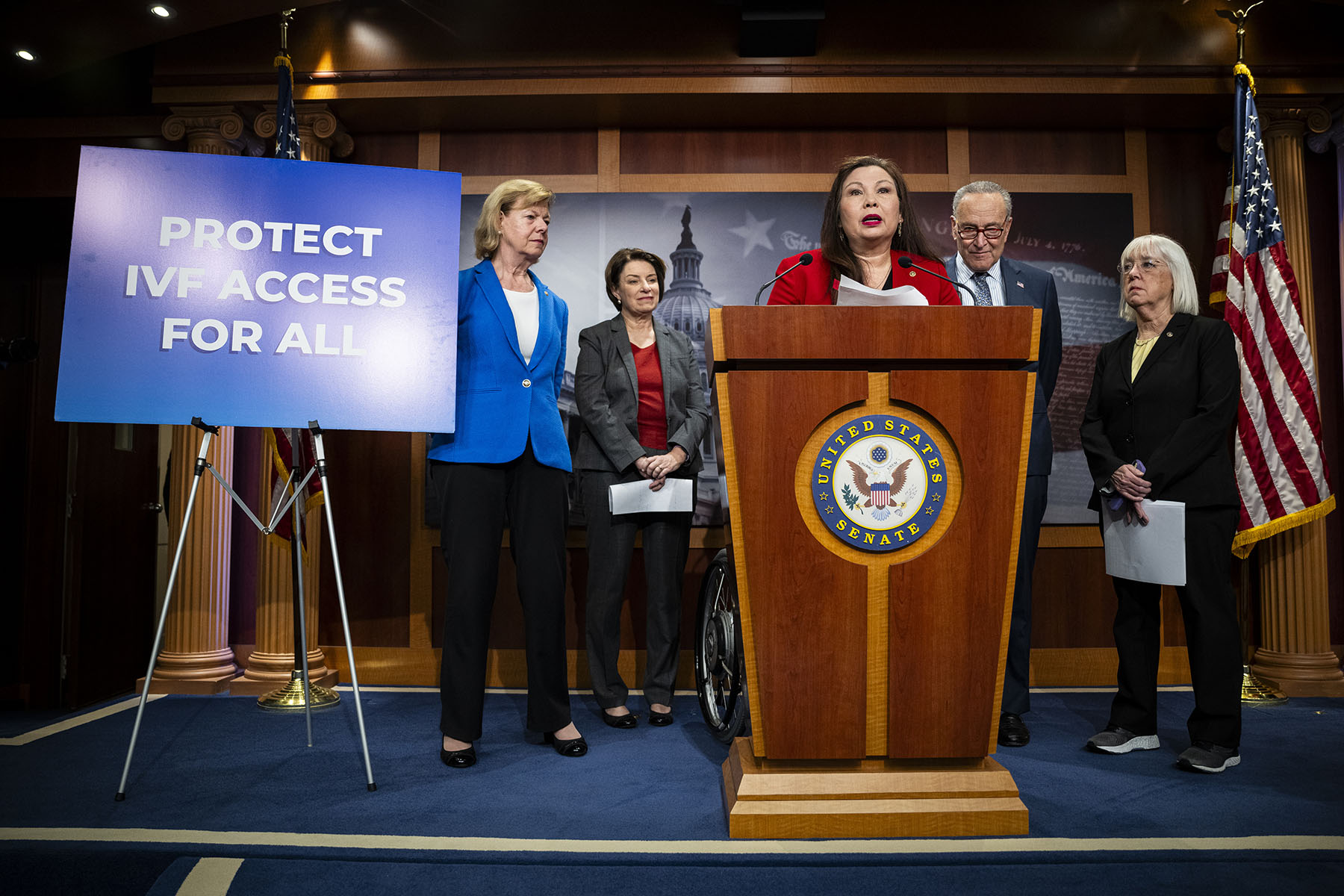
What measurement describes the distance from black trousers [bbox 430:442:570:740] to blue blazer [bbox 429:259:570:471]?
0.18 feet

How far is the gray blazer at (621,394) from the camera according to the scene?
3049 millimetres

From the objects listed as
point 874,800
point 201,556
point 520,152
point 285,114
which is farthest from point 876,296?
point 201,556

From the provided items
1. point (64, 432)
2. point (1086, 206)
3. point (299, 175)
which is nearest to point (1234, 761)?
point (1086, 206)

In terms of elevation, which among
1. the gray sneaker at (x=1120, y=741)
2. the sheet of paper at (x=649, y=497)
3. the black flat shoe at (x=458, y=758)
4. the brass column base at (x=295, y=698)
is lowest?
the brass column base at (x=295, y=698)

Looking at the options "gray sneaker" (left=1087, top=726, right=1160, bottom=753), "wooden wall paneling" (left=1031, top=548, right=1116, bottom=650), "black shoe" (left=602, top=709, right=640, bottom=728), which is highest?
"wooden wall paneling" (left=1031, top=548, right=1116, bottom=650)

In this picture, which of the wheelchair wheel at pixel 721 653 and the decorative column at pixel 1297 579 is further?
the decorative column at pixel 1297 579

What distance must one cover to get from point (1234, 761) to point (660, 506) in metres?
1.86

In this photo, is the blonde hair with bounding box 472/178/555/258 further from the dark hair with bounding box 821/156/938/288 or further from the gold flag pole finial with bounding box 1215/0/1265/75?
the gold flag pole finial with bounding box 1215/0/1265/75

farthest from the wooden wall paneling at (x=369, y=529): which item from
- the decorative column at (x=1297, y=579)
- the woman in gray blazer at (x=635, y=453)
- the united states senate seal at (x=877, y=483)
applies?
the decorative column at (x=1297, y=579)

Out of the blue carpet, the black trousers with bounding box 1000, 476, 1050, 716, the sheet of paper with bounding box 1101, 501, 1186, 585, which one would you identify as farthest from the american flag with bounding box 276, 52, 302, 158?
the sheet of paper with bounding box 1101, 501, 1186, 585

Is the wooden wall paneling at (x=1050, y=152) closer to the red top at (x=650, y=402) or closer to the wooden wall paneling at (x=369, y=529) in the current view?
the red top at (x=650, y=402)

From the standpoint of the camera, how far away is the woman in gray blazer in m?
2.98

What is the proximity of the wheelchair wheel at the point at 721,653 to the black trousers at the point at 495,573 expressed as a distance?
1.54 feet

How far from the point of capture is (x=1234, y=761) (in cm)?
236
